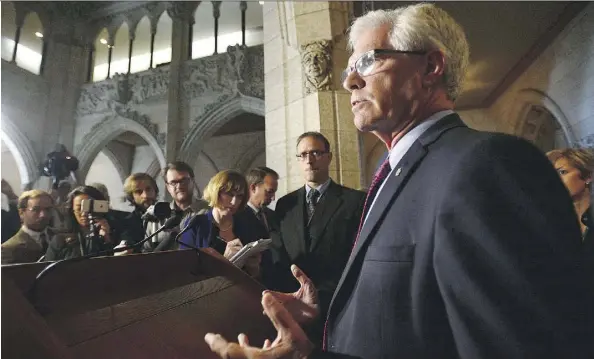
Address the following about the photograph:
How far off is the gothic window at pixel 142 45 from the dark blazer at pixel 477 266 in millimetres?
14424

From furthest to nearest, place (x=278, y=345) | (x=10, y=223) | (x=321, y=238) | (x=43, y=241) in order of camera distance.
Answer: (x=10, y=223) → (x=43, y=241) → (x=321, y=238) → (x=278, y=345)

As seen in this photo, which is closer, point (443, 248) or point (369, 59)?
point (443, 248)

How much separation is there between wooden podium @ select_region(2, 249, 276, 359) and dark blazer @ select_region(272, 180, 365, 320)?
83cm

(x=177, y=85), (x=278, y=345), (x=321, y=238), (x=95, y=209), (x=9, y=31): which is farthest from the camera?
(x=9, y=31)

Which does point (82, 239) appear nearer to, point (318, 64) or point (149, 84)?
point (318, 64)

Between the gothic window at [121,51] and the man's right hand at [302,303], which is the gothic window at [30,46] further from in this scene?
the man's right hand at [302,303]

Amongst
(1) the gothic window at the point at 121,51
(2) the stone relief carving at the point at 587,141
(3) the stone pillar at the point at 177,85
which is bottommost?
(2) the stone relief carving at the point at 587,141

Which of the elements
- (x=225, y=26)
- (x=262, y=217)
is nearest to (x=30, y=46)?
(x=225, y=26)

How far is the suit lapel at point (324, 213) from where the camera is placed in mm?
2061

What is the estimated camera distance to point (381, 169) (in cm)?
99

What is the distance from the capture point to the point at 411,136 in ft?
2.92

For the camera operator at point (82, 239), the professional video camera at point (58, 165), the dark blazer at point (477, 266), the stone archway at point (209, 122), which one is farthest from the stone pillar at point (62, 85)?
the dark blazer at point (477, 266)

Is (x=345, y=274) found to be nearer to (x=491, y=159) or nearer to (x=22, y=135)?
(x=491, y=159)

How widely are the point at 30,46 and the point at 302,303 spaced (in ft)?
49.1
